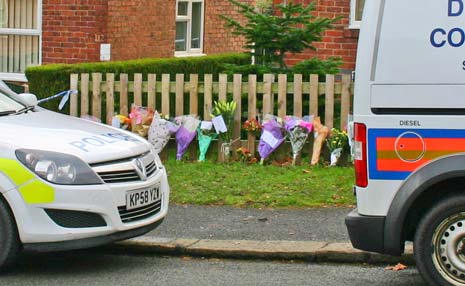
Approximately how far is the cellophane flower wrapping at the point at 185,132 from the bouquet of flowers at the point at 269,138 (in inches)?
34.0

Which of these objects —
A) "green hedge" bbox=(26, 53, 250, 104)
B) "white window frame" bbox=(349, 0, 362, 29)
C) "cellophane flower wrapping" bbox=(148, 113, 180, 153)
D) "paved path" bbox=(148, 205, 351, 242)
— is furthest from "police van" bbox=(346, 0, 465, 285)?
"white window frame" bbox=(349, 0, 362, 29)

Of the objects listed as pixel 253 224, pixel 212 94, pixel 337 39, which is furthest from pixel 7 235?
pixel 337 39

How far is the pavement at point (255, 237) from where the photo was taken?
7.72m

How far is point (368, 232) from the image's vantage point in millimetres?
6301

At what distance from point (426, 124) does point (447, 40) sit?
56 cm

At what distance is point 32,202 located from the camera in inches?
263

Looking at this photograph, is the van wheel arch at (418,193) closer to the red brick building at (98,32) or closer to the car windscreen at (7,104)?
the car windscreen at (7,104)

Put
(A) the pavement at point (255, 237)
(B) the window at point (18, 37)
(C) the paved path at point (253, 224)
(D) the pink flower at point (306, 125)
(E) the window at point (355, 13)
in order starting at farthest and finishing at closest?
(B) the window at point (18, 37) → (E) the window at point (355, 13) → (D) the pink flower at point (306, 125) → (C) the paved path at point (253, 224) → (A) the pavement at point (255, 237)

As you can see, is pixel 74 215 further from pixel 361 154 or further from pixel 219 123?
pixel 219 123

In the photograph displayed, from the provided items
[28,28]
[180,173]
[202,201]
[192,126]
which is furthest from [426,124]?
[28,28]

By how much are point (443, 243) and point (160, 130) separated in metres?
6.04

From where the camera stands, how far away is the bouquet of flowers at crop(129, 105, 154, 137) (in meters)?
11.9

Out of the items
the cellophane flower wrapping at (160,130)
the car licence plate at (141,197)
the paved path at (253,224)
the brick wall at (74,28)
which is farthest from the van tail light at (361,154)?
the brick wall at (74,28)

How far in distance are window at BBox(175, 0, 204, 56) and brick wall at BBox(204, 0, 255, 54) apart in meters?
0.16
